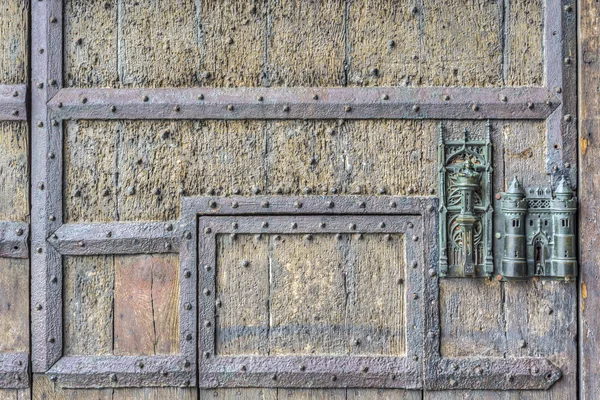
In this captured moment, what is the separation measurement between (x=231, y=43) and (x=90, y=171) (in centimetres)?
53

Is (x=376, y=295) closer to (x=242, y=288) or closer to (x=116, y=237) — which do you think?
(x=242, y=288)

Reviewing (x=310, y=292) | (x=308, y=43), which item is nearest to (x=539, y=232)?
(x=310, y=292)

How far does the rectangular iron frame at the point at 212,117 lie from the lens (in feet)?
4.51

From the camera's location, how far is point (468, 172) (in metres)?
1.36

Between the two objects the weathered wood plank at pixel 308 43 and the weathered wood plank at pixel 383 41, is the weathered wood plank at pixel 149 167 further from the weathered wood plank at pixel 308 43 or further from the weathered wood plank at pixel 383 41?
the weathered wood plank at pixel 383 41

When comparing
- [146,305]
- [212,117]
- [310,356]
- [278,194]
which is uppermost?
[212,117]

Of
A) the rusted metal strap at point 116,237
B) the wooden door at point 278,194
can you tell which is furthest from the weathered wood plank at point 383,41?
the rusted metal strap at point 116,237

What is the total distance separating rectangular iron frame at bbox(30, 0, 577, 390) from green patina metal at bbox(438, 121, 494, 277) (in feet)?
0.15

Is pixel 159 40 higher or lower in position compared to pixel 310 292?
higher

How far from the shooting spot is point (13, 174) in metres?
1.40

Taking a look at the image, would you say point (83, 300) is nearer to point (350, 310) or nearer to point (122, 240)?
point (122, 240)

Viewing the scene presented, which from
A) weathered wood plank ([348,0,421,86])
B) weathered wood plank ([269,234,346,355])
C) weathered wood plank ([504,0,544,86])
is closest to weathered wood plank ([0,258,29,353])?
weathered wood plank ([269,234,346,355])

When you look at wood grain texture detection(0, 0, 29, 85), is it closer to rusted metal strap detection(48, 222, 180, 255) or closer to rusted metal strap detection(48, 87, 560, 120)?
rusted metal strap detection(48, 87, 560, 120)

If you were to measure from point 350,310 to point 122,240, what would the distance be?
2.13 feet
